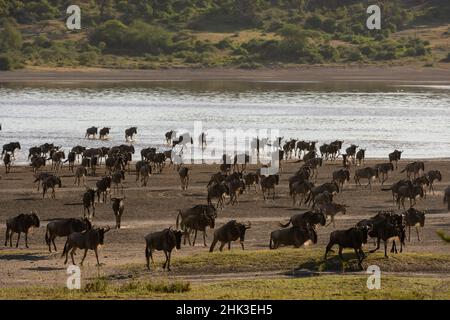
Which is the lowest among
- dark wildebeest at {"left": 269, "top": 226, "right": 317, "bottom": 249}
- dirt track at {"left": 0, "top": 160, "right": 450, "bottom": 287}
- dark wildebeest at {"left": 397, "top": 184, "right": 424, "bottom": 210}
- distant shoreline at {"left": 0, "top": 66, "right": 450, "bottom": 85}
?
dirt track at {"left": 0, "top": 160, "right": 450, "bottom": 287}

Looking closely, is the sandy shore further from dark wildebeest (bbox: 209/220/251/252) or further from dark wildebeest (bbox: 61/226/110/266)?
dark wildebeest (bbox: 61/226/110/266)

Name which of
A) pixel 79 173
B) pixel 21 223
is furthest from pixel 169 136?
pixel 21 223

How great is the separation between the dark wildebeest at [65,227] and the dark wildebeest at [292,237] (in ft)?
15.0

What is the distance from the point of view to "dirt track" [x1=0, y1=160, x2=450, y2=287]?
24469mm

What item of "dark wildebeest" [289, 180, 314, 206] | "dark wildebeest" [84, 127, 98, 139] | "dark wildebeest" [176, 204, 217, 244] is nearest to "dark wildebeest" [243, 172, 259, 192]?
"dark wildebeest" [289, 180, 314, 206]

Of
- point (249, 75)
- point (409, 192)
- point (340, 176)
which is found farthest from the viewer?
point (249, 75)

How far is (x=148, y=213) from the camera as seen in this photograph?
32.7 meters

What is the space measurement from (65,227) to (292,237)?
559cm

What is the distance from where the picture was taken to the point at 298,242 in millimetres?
25984

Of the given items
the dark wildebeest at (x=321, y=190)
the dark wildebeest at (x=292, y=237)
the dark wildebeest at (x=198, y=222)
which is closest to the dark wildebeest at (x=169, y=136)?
the dark wildebeest at (x=321, y=190)

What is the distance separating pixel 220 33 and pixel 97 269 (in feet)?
327

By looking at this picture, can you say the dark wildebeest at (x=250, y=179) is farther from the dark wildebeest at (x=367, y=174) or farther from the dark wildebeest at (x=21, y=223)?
the dark wildebeest at (x=21, y=223)

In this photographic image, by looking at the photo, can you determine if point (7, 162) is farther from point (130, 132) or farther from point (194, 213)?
point (194, 213)

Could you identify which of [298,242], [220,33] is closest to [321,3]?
[220,33]
